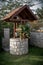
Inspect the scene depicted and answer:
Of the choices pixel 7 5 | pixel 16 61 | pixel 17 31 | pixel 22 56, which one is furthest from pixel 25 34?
pixel 7 5

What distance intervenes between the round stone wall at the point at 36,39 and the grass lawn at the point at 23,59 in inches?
69.6

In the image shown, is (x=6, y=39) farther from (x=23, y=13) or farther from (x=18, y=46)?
(x=23, y=13)

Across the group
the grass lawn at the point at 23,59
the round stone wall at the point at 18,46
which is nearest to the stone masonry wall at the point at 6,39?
the grass lawn at the point at 23,59

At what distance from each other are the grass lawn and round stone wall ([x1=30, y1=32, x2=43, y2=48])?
5.80 feet

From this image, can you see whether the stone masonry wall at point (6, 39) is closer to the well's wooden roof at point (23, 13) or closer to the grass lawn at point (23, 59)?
the grass lawn at point (23, 59)

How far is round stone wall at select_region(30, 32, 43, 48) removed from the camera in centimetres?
1324

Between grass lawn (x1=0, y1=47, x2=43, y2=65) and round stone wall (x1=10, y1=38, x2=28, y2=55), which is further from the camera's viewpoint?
round stone wall (x1=10, y1=38, x2=28, y2=55)

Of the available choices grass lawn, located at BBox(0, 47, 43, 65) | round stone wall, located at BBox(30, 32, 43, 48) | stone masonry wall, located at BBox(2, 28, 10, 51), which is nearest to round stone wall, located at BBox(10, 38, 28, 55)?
grass lawn, located at BBox(0, 47, 43, 65)

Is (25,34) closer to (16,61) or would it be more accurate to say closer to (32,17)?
(32,17)

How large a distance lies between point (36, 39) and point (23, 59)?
3507 millimetres

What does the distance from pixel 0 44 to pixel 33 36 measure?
2.43 m

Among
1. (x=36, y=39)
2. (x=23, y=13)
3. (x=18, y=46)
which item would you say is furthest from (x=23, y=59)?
(x=36, y=39)

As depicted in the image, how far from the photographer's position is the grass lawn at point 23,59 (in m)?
9.70

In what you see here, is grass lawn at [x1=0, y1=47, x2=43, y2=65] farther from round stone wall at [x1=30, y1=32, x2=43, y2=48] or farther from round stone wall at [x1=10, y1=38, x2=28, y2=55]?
round stone wall at [x1=30, y1=32, x2=43, y2=48]
